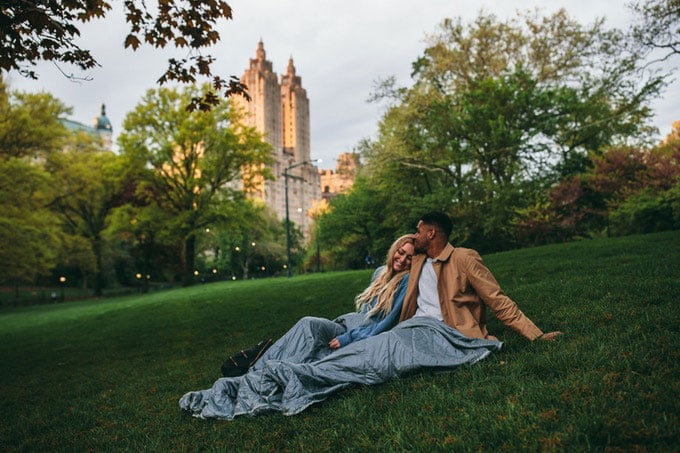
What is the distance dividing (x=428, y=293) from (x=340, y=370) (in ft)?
4.49

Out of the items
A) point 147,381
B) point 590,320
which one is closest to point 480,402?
point 590,320

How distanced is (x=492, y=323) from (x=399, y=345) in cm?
295

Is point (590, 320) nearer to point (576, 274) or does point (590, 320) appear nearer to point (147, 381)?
point (576, 274)

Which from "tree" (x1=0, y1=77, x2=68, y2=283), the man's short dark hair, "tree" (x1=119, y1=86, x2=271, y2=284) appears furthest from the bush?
"tree" (x1=0, y1=77, x2=68, y2=283)

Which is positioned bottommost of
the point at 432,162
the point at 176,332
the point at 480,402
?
the point at 176,332

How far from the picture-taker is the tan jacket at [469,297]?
4395mm

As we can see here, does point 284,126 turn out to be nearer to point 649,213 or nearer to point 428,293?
point 649,213

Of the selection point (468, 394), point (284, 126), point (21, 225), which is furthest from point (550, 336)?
point (284, 126)

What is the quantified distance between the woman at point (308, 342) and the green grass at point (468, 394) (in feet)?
0.56

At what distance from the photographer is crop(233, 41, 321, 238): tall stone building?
5965 inches

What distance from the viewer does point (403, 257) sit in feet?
16.4

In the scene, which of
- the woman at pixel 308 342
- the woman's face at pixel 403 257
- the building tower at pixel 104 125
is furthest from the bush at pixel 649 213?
the building tower at pixel 104 125

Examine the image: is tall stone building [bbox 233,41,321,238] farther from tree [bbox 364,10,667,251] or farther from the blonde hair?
the blonde hair

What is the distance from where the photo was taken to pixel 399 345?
4.04m
